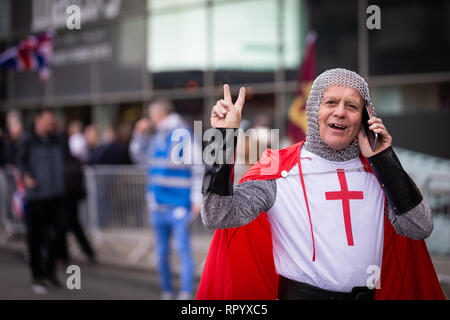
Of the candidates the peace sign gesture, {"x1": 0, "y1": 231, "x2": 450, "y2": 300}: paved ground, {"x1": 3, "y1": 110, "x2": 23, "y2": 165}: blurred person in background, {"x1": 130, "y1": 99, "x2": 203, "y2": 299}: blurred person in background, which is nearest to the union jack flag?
{"x1": 3, "y1": 110, "x2": 23, "y2": 165}: blurred person in background

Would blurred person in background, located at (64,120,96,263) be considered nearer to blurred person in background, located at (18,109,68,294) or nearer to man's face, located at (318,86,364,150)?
blurred person in background, located at (18,109,68,294)

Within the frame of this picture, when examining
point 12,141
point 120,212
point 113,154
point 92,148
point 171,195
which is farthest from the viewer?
point 92,148

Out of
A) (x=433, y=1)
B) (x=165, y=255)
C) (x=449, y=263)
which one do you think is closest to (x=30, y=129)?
(x=165, y=255)

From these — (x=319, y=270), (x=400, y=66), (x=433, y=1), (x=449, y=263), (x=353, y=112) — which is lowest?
(x=449, y=263)

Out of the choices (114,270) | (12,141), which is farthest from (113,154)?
(114,270)

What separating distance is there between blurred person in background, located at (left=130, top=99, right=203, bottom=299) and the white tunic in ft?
11.4

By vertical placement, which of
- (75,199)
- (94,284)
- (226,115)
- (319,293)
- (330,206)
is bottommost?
(94,284)

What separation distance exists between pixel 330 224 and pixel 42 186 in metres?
5.16

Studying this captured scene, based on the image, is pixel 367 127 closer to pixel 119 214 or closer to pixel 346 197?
pixel 346 197

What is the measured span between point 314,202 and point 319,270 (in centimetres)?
27

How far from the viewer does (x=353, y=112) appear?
7.93 ft

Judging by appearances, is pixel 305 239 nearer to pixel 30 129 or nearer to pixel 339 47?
pixel 30 129

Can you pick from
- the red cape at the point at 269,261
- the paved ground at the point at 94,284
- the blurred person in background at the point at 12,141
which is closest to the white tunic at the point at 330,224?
the red cape at the point at 269,261

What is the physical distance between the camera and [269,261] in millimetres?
2639
